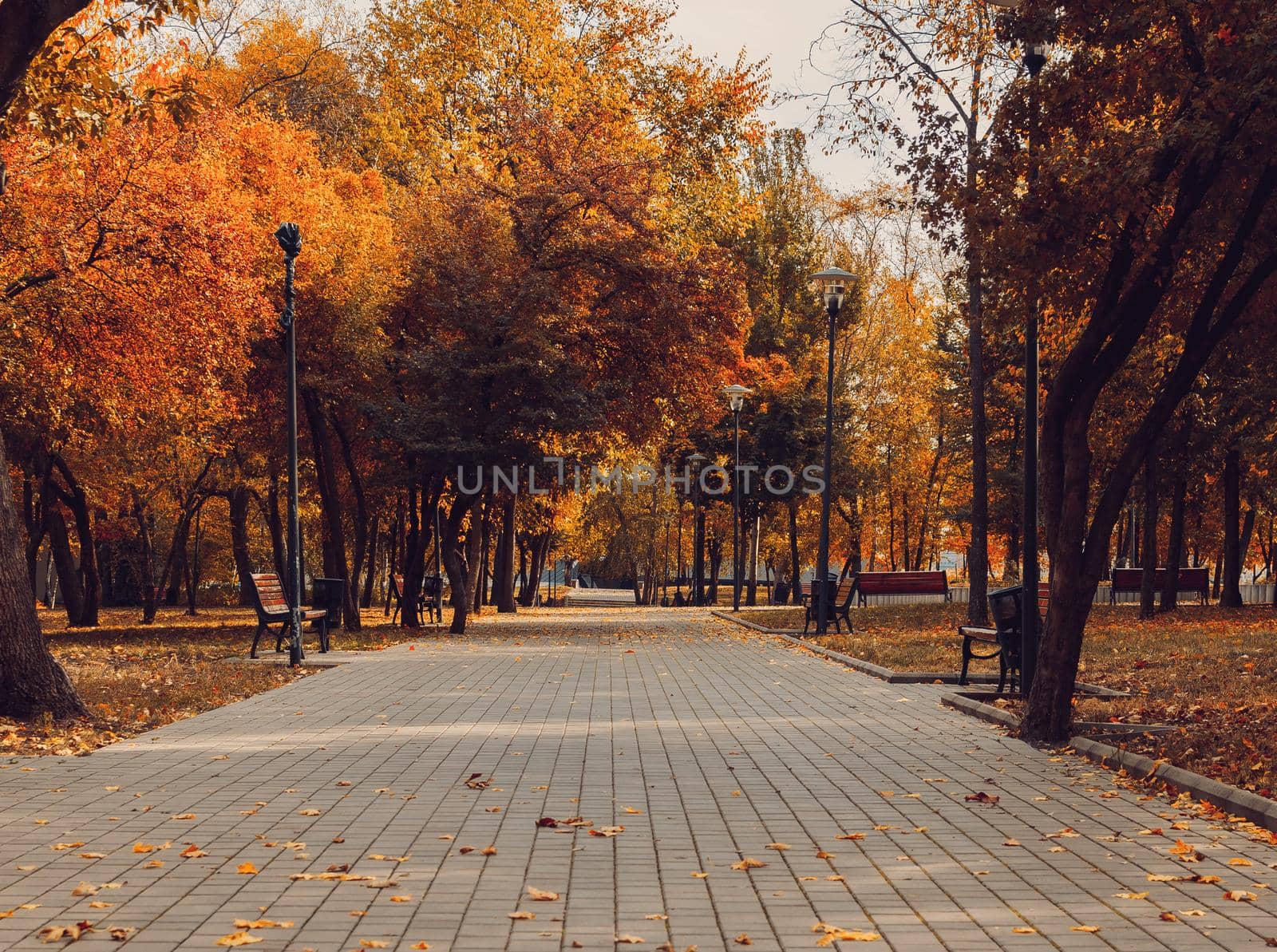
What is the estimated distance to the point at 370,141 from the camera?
123 ft

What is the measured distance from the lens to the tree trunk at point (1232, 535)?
112 feet

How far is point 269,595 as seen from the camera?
1956cm

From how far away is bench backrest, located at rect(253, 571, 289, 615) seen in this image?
62.5ft

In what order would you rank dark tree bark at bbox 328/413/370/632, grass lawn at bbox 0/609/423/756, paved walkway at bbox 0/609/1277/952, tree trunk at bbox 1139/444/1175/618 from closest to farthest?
paved walkway at bbox 0/609/1277/952
grass lawn at bbox 0/609/423/756
dark tree bark at bbox 328/413/370/632
tree trunk at bbox 1139/444/1175/618

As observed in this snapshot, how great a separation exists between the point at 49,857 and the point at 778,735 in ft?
20.2

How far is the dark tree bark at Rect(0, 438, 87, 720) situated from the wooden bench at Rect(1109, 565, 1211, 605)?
93.5ft

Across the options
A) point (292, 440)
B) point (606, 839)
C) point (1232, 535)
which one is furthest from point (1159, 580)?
point (606, 839)

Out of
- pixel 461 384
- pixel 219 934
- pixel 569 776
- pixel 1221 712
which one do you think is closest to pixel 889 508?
pixel 461 384

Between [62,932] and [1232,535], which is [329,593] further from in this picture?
A: [1232,535]

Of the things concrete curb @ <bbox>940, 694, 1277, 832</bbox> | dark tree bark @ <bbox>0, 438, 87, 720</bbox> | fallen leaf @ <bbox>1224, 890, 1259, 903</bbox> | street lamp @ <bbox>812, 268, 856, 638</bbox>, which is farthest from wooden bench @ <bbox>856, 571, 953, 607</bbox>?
fallen leaf @ <bbox>1224, 890, 1259, 903</bbox>

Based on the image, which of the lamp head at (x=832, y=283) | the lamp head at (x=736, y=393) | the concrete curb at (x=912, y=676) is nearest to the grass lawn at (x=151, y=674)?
the concrete curb at (x=912, y=676)

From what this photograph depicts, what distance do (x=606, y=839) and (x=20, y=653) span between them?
22.5 ft

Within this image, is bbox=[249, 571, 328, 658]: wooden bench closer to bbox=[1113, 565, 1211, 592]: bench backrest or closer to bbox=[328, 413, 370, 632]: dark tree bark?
bbox=[328, 413, 370, 632]: dark tree bark

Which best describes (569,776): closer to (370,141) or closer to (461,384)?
(461,384)
